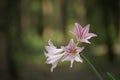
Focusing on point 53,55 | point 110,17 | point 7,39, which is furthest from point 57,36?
point 53,55

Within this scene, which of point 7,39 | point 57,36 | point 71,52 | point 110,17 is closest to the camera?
point 71,52

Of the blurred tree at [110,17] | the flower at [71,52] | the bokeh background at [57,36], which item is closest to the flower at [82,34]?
the flower at [71,52]

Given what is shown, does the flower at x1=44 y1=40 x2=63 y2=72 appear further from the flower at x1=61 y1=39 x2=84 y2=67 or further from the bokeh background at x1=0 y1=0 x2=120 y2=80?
the bokeh background at x1=0 y1=0 x2=120 y2=80

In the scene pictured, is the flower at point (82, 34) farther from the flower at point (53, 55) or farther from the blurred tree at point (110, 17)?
the blurred tree at point (110, 17)

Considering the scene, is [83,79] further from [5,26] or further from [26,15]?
[26,15]

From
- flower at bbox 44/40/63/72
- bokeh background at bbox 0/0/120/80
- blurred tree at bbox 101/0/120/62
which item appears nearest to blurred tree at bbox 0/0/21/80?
bokeh background at bbox 0/0/120/80

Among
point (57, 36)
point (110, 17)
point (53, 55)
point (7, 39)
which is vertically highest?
point (53, 55)

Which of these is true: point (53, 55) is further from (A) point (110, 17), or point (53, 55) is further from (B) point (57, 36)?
(B) point (57, 36)

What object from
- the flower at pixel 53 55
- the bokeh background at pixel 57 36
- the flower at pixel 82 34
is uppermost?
the flower at pixel 82 34
